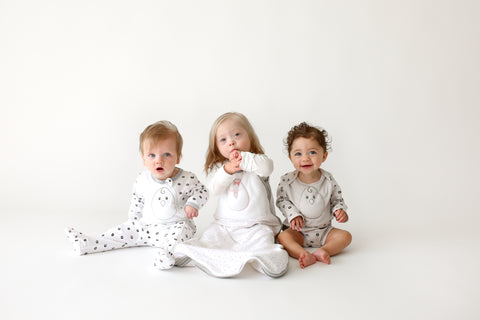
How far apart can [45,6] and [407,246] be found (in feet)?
11.7

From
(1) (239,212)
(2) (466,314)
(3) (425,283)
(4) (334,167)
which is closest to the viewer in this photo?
(2) (466,314)

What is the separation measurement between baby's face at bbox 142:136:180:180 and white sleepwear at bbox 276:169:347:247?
0.70m

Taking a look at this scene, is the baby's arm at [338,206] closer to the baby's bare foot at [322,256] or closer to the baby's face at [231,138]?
the baby's bare foot at [322,256]

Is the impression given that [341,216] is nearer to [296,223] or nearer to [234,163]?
[296,223]

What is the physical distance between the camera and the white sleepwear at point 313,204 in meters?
3.13

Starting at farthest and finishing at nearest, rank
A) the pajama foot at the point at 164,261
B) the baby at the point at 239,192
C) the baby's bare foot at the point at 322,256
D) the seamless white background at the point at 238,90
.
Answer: the seamless white background at the point at 238,90
the baby at the point at 239,192
the baby's bare foot at the point at 322,256
the pajama foot at the point at 164,261

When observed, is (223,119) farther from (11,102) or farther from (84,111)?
(11,102)

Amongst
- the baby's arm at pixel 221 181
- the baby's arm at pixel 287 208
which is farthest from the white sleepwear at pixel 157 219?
the baby's arm at pixel 287 208

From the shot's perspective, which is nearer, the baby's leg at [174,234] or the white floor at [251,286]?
the white floor at [251,286]

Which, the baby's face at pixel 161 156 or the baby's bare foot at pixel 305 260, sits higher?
the baby's face at pixel 161 156

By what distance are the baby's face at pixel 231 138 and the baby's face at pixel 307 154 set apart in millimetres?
303

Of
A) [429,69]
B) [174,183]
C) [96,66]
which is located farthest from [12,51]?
[429,69]

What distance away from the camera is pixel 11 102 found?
4.58 m

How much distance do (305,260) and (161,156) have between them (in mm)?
1045
